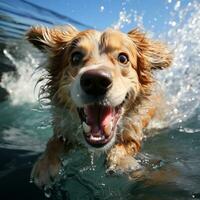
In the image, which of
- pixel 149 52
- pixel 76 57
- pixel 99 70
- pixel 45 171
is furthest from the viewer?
pixel 149 52

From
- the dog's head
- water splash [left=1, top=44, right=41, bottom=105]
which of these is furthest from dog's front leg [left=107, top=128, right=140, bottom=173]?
water splash [left=1, top=44, right=41, bottom=105]

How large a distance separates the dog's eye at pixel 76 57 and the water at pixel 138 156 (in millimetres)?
701

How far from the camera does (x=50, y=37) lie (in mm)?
4477

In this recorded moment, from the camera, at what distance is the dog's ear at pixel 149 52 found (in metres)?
4.53

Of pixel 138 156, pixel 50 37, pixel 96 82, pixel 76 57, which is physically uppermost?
pixel 50 37

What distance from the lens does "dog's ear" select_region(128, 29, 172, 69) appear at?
453 centimetres

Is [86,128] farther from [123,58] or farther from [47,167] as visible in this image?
[123,58]

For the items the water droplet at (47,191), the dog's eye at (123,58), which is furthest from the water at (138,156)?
the dog's eye at (123,58)

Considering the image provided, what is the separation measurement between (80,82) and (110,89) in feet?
Answer: 0.74

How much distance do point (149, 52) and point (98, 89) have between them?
146 centimetres

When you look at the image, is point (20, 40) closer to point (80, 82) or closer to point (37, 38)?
point (37, 38)

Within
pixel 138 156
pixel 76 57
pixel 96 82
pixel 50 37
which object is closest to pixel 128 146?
pixel 138 156

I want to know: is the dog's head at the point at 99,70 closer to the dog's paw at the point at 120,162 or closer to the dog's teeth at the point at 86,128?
the dog's teeth at the point at 86,128

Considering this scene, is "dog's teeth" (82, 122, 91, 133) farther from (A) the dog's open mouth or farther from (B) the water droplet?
(B) the water droplet
